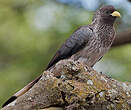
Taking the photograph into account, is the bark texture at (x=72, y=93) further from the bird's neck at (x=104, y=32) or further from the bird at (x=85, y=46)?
the bird's neck at (x=104, y=32)

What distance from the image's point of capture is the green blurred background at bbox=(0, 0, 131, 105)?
7145 mm

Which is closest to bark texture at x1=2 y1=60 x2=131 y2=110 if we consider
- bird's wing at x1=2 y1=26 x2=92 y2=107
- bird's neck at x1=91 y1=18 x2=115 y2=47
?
bird's wing at x1=2 y1=26 x2=92 y2=107

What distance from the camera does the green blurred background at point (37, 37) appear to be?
714cm

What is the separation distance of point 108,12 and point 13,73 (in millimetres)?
2444

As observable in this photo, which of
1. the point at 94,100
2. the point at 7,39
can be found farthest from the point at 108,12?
the point at 7,39

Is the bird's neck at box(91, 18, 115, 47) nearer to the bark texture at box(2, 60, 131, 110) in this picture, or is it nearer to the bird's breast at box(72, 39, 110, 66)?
the bird's breast at box(72, 39, 110, 66)

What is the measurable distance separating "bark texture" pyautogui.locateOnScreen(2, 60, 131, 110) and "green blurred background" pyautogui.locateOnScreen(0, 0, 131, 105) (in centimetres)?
335

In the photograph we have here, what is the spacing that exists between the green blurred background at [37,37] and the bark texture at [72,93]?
3350 mm

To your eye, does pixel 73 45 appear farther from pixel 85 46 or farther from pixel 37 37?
pixel 37 37

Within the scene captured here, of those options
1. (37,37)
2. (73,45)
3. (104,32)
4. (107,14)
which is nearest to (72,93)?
(73,45)

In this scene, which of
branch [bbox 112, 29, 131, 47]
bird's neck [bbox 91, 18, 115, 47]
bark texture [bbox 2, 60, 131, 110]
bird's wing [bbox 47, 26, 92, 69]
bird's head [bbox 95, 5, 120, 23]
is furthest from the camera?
branch [bbox 112, 29, 131, 47]

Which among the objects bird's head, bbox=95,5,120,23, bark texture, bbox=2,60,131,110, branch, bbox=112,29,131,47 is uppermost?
bird's head, bbox=95,5,120,23

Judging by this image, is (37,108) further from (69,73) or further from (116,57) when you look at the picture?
(116,57)

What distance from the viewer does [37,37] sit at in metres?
7.74
